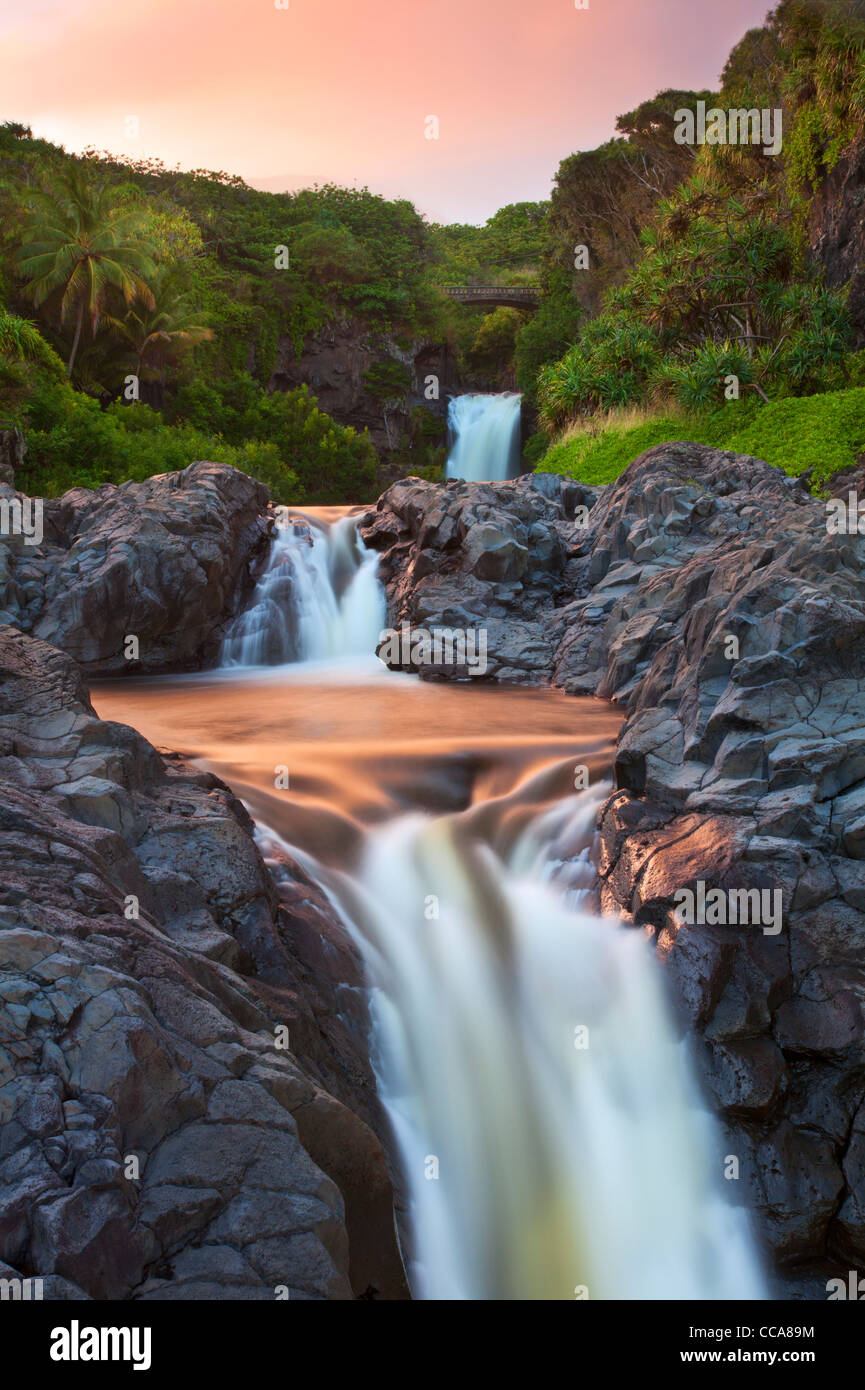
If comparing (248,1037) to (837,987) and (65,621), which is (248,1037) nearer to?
(837,987)

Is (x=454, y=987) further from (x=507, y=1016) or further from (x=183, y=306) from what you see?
(x=183, y=306)

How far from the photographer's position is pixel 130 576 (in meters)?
14.2

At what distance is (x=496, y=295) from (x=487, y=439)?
1064cm

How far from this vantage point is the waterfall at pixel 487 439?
116ft

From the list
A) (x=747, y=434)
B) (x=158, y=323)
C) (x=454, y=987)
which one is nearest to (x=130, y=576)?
(x=454, y=987)

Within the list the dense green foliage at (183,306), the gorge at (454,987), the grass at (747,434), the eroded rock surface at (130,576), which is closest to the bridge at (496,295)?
the dense green foliage at (183,306)

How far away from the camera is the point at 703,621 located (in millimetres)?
8227

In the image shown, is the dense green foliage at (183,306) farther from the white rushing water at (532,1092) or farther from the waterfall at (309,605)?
the white rushing water at (532,1092)

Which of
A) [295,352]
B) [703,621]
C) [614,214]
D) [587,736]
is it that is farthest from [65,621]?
[614,214]

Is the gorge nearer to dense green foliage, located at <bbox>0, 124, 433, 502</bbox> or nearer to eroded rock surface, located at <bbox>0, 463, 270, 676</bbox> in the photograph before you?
eroded rock surface, located at <bbox>0, 463, 270, 676</bbox>

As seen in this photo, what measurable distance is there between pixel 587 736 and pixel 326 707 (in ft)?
12.0

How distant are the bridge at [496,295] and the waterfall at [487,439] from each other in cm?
709

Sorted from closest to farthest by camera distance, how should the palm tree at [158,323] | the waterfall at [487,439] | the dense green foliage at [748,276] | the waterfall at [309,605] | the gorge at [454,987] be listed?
the gorge at [454,987] → the waterfall at [309,605] → the dense green foliage at [748,276] → the palm tree at [158,323] → the waterfall at [487,439]

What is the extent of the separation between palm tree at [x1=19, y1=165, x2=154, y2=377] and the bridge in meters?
17.5
